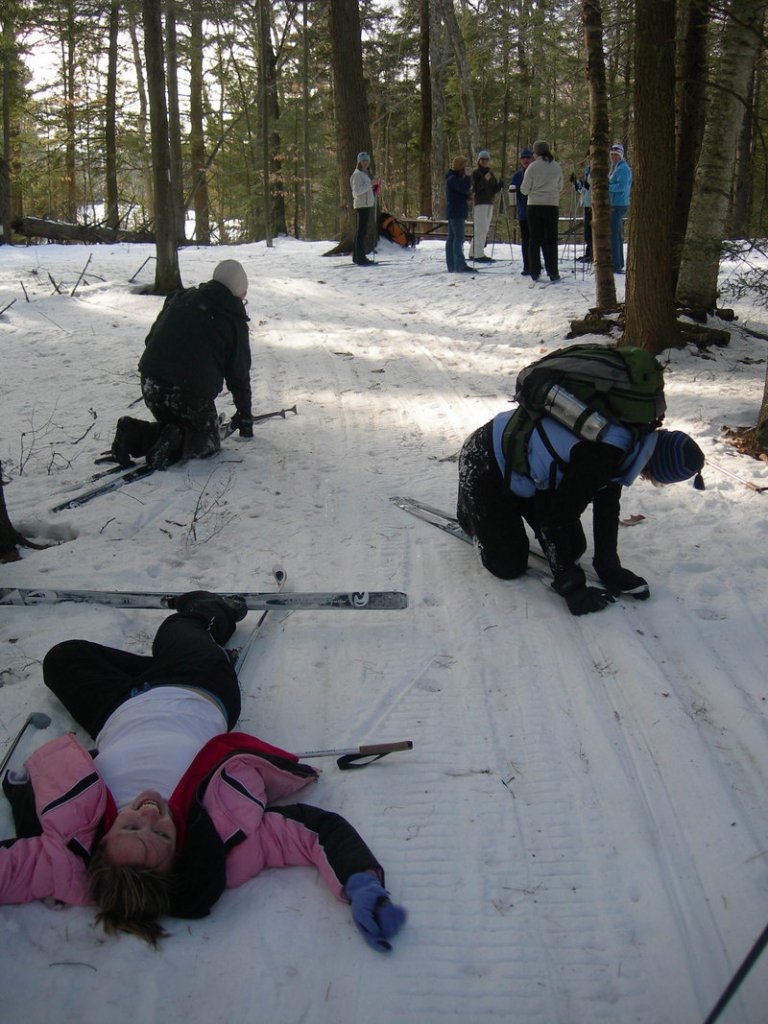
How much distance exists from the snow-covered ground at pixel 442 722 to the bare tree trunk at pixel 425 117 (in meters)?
18.2

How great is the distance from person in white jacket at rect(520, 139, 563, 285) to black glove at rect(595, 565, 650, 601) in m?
8.56

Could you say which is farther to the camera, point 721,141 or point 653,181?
point 721,141

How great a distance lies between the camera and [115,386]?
8.13m

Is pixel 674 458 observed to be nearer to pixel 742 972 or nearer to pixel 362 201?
pixel 742 972

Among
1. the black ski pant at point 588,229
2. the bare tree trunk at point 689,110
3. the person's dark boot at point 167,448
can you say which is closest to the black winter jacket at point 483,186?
the black ski pant at point 588,229

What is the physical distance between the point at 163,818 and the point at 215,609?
4.43ft

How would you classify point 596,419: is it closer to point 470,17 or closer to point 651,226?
point 651,226

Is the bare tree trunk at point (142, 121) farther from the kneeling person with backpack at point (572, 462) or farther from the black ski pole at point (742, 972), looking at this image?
the black ski pole at point (742, 972)

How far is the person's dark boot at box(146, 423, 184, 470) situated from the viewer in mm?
5930

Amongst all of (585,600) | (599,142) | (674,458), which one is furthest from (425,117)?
(585,600)

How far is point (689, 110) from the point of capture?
831cm

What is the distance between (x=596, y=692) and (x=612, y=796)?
61 centimetres

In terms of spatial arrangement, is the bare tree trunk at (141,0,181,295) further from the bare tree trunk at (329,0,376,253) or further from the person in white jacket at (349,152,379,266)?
the bare tree trunk at (329,0,376,253)

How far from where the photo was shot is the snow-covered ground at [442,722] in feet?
7.50
